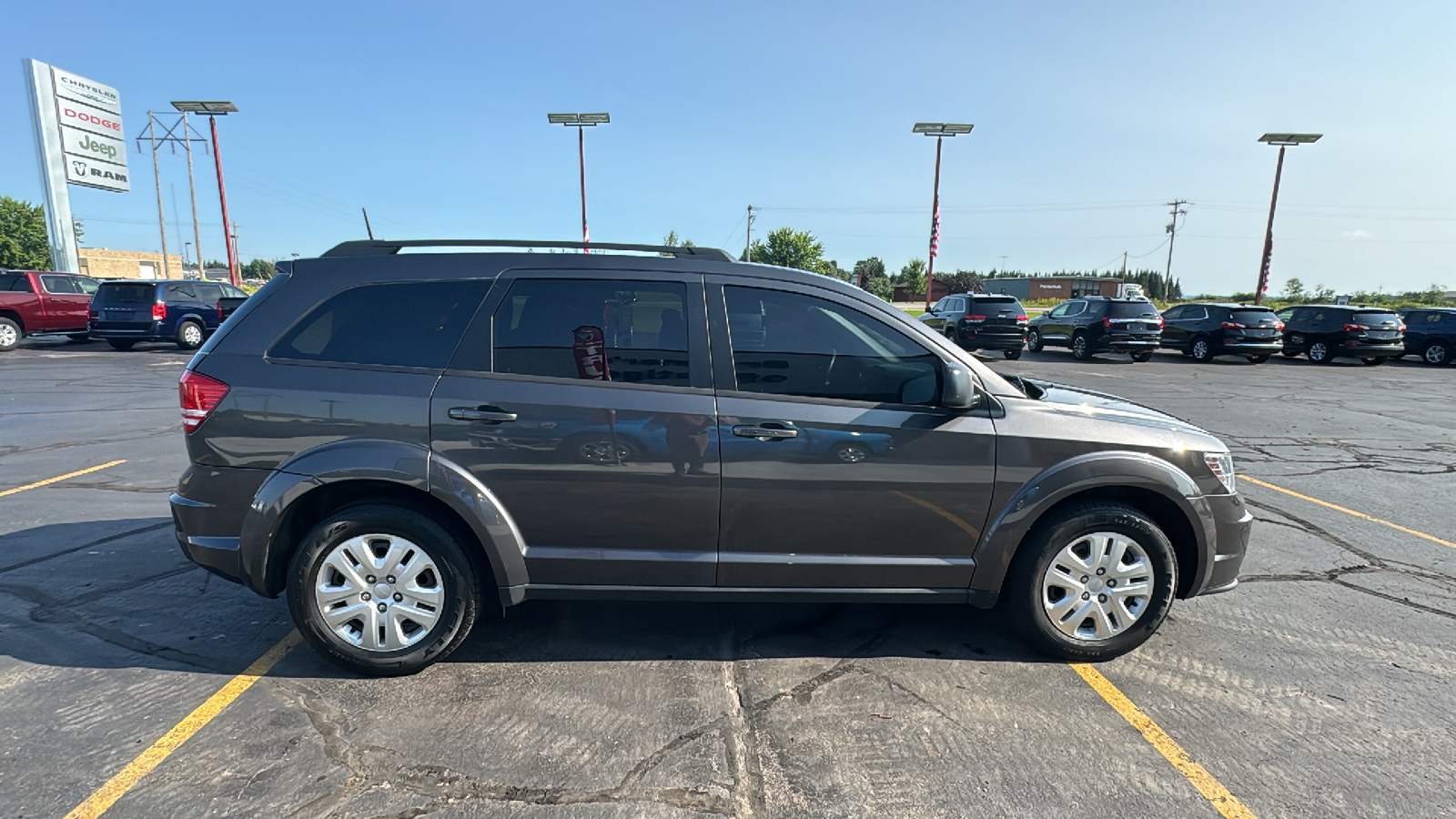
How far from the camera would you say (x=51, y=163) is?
30.4 metres

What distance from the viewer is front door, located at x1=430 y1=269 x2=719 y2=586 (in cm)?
292

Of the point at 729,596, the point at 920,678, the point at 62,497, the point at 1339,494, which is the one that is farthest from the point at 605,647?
the point at 1339,494

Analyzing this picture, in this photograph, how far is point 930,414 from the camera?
3.02 metres

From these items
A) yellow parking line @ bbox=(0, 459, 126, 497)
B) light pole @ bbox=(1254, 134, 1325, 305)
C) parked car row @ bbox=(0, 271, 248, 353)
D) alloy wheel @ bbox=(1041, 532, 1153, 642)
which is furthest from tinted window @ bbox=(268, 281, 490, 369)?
light pole @ bbox=(1254, 134, 1325, 305)

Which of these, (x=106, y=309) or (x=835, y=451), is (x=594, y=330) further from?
(x=106, y=309)

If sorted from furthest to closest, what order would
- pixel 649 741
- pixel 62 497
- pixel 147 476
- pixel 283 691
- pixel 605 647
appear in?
pixel 147 476 → pixel 62 497 → pixel 605 647 → pixel 283 691 → pixel 649 741

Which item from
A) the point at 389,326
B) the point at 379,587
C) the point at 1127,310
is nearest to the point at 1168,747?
the point at 379,587

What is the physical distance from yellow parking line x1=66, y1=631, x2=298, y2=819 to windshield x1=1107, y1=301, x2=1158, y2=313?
20.6 m

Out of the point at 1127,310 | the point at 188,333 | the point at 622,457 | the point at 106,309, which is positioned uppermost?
the point at 1127,310

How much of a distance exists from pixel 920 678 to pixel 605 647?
146 centimetres

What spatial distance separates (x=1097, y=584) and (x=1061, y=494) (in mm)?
506

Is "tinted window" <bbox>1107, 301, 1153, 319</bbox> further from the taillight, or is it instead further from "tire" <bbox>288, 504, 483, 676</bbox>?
the taillight

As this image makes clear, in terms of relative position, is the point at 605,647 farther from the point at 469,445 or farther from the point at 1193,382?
the point at 1193,382

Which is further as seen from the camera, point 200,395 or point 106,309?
point 106,309
